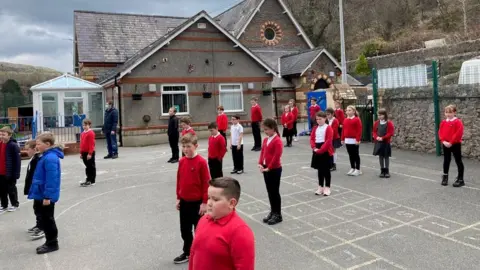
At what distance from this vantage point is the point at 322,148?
7.86 m

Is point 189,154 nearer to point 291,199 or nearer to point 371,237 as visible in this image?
point 371,237

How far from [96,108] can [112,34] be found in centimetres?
555

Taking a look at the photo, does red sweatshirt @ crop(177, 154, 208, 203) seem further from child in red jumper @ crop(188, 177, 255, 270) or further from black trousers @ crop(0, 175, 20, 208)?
black trousers @ crop(0, 175, 20, 208)

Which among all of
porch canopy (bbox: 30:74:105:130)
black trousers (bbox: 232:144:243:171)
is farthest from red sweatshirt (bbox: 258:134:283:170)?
porch canopy (bbox: 30:74:105:130)

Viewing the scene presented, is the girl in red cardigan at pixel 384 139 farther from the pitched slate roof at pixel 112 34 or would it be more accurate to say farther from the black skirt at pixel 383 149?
the pitched slate roof at pixel 112 34

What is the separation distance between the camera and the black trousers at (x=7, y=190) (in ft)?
25.6

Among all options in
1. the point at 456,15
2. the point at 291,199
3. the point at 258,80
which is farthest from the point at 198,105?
the point at 456,15

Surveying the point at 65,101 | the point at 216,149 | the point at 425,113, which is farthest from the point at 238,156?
the point at 65,101

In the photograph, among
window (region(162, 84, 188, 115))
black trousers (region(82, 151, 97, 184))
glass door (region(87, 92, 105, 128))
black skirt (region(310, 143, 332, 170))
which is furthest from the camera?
glass door (region(87, 92, 105, 128))

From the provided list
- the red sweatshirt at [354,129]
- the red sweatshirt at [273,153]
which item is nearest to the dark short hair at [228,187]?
the red sweatshirt at [273,153]

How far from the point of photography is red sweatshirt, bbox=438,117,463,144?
8227 mm

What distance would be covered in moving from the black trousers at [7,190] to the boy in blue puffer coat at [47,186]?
251 centimetres

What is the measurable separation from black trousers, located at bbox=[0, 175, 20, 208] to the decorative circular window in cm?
2588

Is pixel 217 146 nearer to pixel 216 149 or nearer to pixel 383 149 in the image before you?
pixel 216 149
